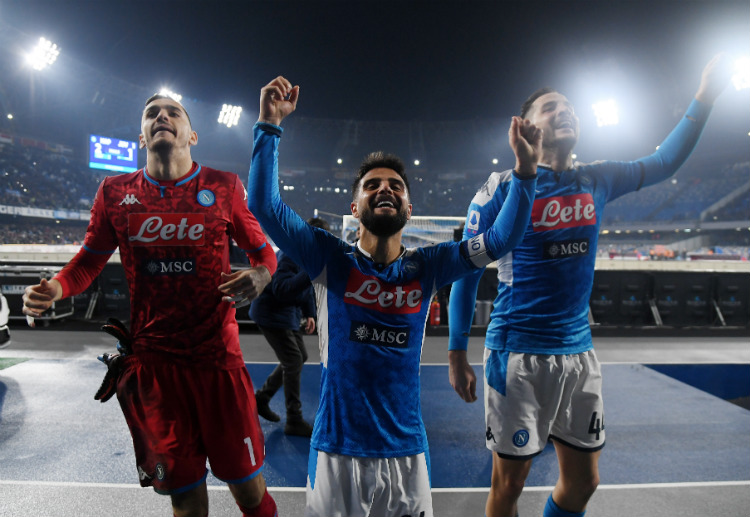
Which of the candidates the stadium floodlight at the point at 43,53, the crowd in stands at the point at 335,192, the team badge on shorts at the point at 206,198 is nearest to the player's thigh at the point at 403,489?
the team badge on shorts at the point at 206,198

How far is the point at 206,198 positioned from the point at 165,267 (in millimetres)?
362

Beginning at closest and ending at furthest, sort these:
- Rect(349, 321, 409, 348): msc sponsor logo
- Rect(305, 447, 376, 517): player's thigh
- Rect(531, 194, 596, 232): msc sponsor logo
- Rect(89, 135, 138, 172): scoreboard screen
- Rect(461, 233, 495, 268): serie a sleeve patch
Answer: Rect(305, 447, 376, 517): player's thigh
Rect(349, 321, 409, 348): msc sponsor logo
Rect(461, 233, 495, 268): serie a sleeve patch
Rect(531, 194, 596, 232): msc sponsor logo
Rect(89, 135, 138, 172): scoreboard screen

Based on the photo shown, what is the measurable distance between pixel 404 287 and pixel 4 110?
31.3 m

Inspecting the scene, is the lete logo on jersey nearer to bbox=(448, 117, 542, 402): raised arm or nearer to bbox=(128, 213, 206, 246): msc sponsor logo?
bbox=(448, 117, 542, 402): raised arm

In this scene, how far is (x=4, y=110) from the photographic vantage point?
2288 cm

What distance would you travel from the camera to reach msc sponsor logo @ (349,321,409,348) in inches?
55.9

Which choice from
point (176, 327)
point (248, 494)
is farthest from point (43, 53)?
point (248, 494)

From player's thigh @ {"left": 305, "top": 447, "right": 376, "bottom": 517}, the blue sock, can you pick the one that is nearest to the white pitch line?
the blue sock

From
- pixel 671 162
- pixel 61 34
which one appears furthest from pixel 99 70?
pixel 671 162

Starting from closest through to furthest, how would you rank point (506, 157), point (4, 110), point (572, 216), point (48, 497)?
point (572, 216)
point (48, 497)
point (4, 110)
point (506, 157)

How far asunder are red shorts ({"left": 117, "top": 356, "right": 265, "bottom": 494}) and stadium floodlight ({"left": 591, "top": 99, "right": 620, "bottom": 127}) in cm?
1877

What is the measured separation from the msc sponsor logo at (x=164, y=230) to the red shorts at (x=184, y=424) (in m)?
0.52

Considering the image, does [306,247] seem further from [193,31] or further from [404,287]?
[193,31]

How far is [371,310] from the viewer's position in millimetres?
1436
